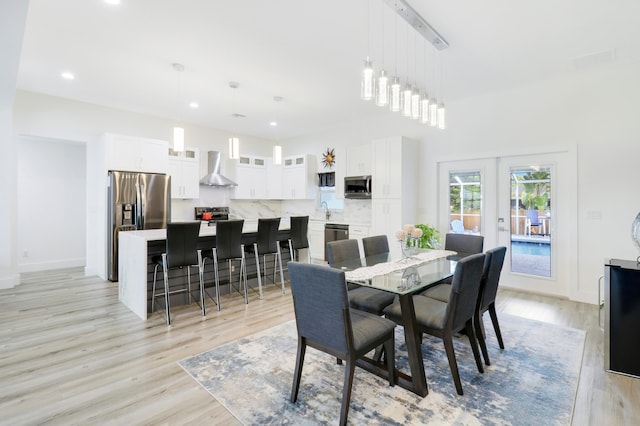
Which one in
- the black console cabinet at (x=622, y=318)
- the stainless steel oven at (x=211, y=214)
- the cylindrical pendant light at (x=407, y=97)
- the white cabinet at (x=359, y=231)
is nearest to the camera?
the black console cabinet at (x=622, y=318)

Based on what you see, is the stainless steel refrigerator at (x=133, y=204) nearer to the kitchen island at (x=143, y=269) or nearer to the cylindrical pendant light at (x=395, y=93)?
the kitchen island at (x=143, y=269)

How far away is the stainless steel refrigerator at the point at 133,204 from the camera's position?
5008mm

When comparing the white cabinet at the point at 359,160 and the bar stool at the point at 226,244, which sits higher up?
the white cabinet at the point at 359,160

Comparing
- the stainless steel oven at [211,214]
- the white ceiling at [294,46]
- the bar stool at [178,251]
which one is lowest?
the bar stool at [178,251]

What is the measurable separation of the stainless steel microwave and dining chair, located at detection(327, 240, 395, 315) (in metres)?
2.85

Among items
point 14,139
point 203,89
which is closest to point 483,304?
point 203,89

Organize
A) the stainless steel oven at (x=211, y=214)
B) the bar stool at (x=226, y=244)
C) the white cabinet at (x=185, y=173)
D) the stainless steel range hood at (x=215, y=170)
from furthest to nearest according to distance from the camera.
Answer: the stainless steel range hood at (x=215, y=170), the stainless steel oven at (x=211, y=214), the white cabinet at (x=185, y=173), the bar stool at (x=226, y=244)

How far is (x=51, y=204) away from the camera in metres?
5.89

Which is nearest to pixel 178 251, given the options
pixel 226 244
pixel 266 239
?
pixel 226 244

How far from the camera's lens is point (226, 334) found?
307cm

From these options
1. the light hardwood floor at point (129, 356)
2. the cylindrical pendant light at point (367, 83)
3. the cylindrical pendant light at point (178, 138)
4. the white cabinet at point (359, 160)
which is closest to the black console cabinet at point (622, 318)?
the light hardwood floor at point (129, 356)

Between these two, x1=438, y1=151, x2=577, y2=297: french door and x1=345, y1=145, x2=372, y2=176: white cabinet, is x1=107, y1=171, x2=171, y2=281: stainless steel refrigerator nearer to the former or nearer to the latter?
x1=345, y1=145, x2=372, y2=176: white cabinet

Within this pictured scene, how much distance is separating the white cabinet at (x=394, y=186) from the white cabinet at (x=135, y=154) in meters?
3.93

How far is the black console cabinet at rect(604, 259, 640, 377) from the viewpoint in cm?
232
